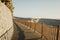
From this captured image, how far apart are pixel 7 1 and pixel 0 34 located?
36121 millimetres

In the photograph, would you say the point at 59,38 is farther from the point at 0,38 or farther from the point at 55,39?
the point at 0,38

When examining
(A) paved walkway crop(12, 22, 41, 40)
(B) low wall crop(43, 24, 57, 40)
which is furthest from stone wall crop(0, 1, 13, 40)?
(A) paved walkway crop(12, 22, 41, 40)

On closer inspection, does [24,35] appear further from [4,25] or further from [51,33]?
[4,25]

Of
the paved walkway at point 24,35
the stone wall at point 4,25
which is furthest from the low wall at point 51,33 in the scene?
the stone wall at point 4,25

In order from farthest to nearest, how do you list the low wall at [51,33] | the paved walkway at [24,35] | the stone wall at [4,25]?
the paved walkway at [24,35]
the low wall at [51,33]
the stone wall at [4,25]

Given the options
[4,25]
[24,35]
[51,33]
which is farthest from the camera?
[24,35]

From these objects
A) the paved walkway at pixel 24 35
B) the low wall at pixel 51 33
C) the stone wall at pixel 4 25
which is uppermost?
the stone wall at pixel 4 25

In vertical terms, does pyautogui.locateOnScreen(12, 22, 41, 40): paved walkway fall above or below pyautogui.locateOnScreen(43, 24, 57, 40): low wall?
below

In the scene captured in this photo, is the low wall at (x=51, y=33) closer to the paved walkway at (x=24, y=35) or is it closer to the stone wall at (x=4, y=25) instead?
the paved walkway at (x=24, y=35)

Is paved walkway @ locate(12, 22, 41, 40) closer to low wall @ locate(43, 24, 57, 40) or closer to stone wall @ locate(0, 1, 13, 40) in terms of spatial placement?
low wall @ locate(43, 24, 57, 40)

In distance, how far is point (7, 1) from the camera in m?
44.1

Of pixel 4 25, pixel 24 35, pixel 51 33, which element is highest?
pixel 4 25

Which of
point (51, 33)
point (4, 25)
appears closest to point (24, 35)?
point (51, 33)

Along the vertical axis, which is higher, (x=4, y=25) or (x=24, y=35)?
(x=4, y=25)
